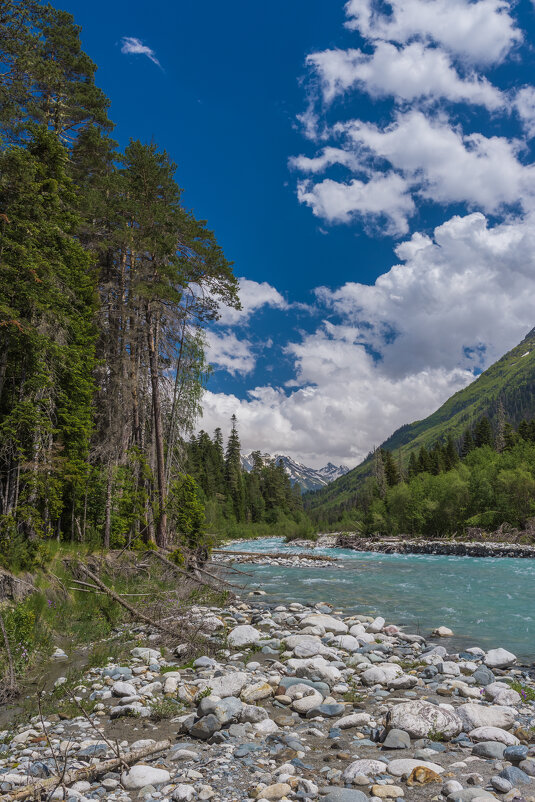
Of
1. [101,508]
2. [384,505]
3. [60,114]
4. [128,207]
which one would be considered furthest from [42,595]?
[384,505]

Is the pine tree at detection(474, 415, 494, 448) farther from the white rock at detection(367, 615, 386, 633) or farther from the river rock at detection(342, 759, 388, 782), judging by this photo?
the river rock at detection(342, 759, 388, 782)

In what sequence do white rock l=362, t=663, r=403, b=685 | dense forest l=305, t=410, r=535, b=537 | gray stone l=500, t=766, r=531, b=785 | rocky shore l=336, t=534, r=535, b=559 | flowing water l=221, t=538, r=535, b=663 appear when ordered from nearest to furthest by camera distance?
gray stone l=500, t=766, r=531, b=785 → white rock l=362, t=663, r=403, b=685 → flowing water l=221, t=538, r=535, b=663 → rocky shore l=336, t=534, r=535, b=559 → dense forest l=305, t=410, r=535, b=537

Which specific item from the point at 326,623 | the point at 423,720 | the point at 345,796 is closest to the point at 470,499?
the point at 326,623

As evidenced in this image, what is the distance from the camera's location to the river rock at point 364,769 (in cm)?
354

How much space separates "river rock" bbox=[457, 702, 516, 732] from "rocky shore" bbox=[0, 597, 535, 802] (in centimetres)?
1

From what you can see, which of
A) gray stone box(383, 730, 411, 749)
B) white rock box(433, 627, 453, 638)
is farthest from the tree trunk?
gray stone box(383, 730, 411, 749)

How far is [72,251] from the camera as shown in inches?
546

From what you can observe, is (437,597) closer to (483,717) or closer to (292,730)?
(483,717)

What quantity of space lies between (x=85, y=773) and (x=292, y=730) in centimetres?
207

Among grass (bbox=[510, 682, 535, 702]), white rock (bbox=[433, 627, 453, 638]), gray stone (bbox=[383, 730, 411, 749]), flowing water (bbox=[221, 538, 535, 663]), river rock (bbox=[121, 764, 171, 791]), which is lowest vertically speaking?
flowing water (bbox=[221, 538, 535, 663])

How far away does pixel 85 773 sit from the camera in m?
3.45

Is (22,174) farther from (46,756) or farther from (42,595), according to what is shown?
(46,756)

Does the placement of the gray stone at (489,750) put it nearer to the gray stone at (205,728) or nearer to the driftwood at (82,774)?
the gray stone at (205,728)

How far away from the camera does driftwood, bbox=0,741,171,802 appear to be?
3.08m
